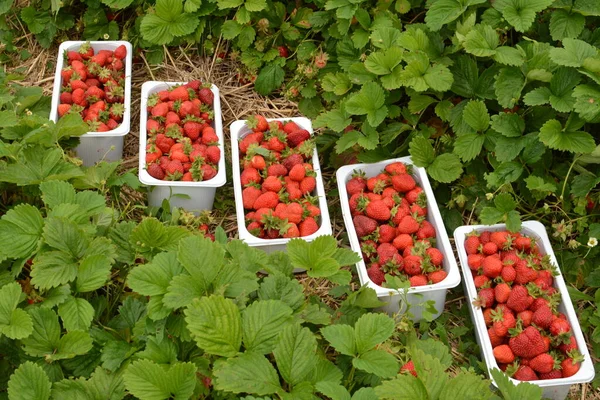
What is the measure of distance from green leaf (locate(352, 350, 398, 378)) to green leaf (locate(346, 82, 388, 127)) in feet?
3.40

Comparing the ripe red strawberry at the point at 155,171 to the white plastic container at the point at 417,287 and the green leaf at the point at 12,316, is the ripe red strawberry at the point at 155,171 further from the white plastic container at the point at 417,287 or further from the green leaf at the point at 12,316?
the green leaf at the point at 12,316

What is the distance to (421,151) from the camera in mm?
2535

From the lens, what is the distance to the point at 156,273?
1.70 meters

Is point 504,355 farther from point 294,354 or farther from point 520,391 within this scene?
point 294,354

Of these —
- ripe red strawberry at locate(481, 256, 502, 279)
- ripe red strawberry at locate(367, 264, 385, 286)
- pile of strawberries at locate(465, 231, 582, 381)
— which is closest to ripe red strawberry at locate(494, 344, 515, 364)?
pile of strawberries at locate(465, 231, 582, 381)

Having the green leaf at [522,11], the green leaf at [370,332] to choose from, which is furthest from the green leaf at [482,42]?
the green leaf at [370,332]

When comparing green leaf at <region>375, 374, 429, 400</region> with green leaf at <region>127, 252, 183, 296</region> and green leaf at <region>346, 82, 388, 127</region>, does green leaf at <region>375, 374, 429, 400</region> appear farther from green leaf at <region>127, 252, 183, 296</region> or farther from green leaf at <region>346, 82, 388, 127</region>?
green leaf at <region>346, 82, 388, 127</region>

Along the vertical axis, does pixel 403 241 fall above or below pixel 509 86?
below

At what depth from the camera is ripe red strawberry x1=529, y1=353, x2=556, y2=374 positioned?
2.15 m

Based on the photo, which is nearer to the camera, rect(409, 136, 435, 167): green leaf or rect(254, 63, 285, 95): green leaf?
rect(409, 136, 435, 167): green leaf

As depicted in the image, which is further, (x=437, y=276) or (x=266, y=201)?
(x=266, y=201)

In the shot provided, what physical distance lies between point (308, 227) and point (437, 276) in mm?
446

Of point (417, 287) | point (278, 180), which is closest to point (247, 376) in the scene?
point (417, 287)

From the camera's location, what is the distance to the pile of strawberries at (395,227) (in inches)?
92.3
